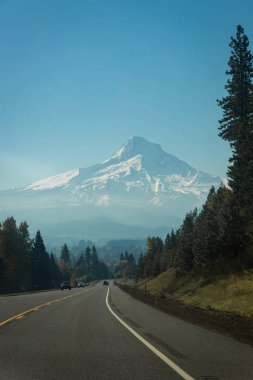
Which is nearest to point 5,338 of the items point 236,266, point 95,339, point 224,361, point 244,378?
point 95,339

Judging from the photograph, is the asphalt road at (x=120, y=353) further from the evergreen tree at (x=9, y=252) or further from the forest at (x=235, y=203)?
the evergreen tree at (x=9, y=252)

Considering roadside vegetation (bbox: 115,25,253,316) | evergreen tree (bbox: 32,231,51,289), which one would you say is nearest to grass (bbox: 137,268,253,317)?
roadside vegetation (bbox: 115,25,253,316)

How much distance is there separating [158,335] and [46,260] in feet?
390

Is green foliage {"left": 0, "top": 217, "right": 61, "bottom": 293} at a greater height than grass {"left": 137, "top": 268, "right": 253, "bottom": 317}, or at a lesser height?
greater

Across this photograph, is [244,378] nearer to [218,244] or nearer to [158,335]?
[158,335]

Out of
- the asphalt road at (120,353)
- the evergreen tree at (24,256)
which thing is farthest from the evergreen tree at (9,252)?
the asphalt road at (120,353)

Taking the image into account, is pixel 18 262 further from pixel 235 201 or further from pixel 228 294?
pixel 228 294

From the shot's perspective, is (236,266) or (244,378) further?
(236,266)

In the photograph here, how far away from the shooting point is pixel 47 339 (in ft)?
41.9

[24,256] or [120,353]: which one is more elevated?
[24,256]

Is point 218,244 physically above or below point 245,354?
above

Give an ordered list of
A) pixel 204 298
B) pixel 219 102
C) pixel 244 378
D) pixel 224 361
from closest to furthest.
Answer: pixel 244 378, pixel 224 361, pixel 204 298, pixel 219 102

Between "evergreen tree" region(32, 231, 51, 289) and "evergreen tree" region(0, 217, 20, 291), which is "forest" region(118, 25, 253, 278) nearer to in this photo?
"evergreen tree" region(0, 217, 20, 291)

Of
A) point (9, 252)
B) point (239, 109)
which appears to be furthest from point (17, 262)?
point (239, 109)
